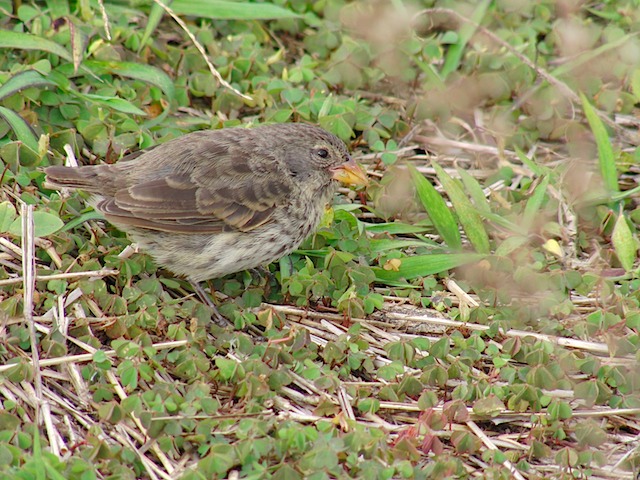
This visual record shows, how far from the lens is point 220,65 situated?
6441 millimetres

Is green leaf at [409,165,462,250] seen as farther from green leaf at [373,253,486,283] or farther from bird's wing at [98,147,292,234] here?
bird's wing at [98,147,292,234]

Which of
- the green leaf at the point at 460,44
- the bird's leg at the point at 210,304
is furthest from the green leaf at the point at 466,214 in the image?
the bird's leg at the point at 210,304

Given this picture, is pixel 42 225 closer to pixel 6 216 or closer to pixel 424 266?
pixel 6 216

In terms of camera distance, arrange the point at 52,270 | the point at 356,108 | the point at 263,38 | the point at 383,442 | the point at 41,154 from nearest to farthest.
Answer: the point at 383,442, the point at 52,270, the point at 41,154, the point at 356,108, the point at 263,38

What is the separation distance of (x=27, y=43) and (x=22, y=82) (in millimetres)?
371

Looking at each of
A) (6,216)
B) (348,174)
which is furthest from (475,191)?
(6,216)

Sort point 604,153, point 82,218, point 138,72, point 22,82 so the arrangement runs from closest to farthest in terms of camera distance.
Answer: point 82,218, point 22,82, point 604,153, point 138,72

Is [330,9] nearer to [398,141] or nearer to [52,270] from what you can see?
[398,141]

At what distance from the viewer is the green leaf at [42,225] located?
488cm

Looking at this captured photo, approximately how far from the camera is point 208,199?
5102 mm

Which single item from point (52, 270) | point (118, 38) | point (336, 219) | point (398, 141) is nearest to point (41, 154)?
point (52, 270)

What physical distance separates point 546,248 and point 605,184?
685 mm

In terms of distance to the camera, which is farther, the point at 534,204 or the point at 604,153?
the point at 604,153

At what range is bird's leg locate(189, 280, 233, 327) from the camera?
5.01 metres
